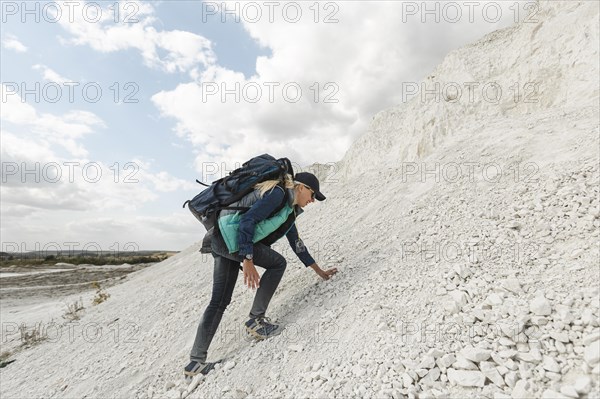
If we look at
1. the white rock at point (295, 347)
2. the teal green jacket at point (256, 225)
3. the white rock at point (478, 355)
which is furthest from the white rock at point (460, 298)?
the teal green jacket at point (256, 225)

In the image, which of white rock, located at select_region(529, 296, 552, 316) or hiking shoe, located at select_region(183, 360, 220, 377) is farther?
hiking shoe, located at select_region(183, 360, 220, 377)

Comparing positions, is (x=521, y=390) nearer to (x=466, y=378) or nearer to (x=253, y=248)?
(x=466, y=378)

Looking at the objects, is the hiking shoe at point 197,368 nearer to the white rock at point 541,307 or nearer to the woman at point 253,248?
the woman at point 253,248

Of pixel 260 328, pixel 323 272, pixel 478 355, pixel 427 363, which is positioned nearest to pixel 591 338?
pixel 478 355

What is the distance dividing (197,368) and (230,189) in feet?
7.32

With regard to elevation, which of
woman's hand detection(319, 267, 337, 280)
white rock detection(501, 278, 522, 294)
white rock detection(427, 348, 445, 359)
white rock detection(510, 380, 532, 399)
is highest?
woman's hand detection(319, 267, 337, 280)

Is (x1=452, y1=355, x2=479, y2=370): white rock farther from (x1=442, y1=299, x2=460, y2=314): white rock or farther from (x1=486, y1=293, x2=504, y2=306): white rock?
(x1=486, y1=293, x2=504, y2=306): white rock

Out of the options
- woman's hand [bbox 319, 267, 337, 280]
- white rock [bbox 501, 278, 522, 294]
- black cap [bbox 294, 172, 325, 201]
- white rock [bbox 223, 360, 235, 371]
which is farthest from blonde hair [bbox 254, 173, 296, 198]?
white rock [bbox 501, 278, 522, 294]

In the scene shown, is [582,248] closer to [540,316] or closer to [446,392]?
[540,316]

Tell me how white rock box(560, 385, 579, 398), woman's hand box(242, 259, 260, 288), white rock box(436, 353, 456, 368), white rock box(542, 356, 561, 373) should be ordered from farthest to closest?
woman's hand box(242, 259, 260, 288), white rock box(436, 353, 456, 368), white rock box(542, 356, 561, 373), white rock box(560, 385, 579, 398)

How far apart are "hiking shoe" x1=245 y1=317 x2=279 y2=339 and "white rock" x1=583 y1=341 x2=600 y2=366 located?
3.18 m

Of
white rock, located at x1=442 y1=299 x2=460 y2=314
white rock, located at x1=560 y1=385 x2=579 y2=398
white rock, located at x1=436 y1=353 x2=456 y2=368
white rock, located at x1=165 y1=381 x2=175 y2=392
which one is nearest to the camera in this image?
white rock, located at x1=560 y1=385 x2=579 y2=398

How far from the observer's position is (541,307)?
3102 millimetres

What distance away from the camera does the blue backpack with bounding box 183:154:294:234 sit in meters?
4.12
